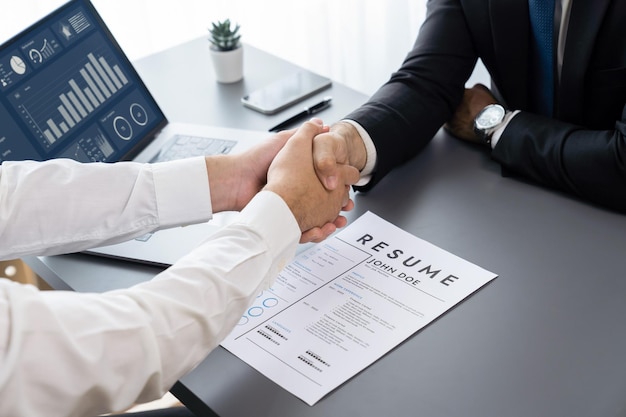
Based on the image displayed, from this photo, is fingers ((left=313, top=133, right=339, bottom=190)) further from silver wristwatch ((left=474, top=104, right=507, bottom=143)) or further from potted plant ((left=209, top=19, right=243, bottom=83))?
potted plant ((left=209, top=19, right=243, bottom=83))

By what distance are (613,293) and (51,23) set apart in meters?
1.11

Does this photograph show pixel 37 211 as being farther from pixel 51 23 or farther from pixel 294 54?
pixel 294 54

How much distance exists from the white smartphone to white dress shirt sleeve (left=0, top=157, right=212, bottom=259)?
384 millimetres

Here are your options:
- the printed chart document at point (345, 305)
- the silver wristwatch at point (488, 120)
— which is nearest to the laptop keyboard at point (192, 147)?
the printed chart document at point (345, 305)

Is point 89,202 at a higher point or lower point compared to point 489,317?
higher

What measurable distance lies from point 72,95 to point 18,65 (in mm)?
112

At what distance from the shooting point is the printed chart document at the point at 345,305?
988 mm

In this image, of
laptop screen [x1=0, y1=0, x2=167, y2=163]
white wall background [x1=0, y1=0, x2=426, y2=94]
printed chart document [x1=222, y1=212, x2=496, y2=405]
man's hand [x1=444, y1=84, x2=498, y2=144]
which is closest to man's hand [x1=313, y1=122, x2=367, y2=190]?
printed chart document [x1=222, y1=212, x2=496, y2=405]

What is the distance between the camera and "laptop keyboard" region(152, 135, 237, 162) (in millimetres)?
1470

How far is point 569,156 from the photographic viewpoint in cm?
132

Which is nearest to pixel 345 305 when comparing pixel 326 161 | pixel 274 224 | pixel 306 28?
pixel 274 224

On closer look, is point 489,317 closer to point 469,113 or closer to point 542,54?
point 469,113

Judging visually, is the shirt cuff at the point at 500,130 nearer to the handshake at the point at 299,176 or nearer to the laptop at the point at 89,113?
the handshake at the point at 299,176

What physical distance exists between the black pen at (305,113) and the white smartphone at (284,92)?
59 mm
